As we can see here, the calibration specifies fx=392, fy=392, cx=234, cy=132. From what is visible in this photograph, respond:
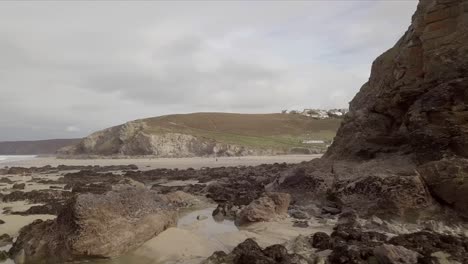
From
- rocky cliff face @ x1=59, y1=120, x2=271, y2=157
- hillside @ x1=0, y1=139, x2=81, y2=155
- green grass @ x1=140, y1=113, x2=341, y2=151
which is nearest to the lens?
rocky cliff face @ x1=59, y1=120, x2=271, y2=157

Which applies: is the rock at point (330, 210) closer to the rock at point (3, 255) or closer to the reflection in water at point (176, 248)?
the reflection in water at point (176, 248)

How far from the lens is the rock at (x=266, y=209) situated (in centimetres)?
1149

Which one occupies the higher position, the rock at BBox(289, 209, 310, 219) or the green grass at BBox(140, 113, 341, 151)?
the green grass at BBox(140, 113, 341, 151)

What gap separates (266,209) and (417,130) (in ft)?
17.9

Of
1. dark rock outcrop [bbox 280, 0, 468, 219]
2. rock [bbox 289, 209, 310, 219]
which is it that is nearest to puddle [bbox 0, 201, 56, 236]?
rock [bbox 289, 209, 310, 219]

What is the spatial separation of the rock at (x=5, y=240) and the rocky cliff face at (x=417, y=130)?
31.5ft

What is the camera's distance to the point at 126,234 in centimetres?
921

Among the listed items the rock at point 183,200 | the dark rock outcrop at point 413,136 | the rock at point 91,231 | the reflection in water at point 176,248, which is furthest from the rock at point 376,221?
the rock at point 183,200

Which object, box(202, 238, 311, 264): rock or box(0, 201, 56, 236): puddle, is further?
box(0, 201, 56, 236): puddle

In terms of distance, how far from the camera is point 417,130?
12461mm

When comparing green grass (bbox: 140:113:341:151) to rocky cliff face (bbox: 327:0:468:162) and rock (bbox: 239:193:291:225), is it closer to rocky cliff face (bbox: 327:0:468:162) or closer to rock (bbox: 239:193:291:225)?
rocky cliff face (bbox: 327:0:468:162)

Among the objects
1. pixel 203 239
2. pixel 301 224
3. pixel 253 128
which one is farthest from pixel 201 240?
pixel 253 128

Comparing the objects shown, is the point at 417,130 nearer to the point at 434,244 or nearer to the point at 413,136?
the point at 413,136

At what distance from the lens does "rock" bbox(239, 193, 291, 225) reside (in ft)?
37.7
